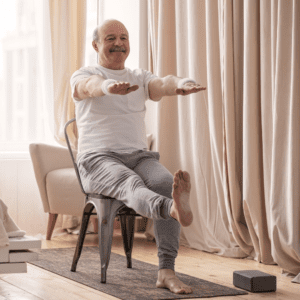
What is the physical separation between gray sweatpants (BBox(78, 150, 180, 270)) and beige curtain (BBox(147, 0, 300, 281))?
27.4 inches

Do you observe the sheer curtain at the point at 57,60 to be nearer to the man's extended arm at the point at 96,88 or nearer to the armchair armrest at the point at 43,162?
the armchair armrest at the point at 43,162

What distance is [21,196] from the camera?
165 inches

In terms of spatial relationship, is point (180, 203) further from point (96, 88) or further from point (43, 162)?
point (43, 162)

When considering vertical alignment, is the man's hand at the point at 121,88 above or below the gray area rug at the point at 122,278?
above

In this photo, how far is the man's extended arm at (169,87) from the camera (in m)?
1.91

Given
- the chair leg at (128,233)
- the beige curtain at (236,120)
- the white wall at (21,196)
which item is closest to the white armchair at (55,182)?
the white wall at (21,196)

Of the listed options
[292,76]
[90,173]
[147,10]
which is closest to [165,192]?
[90,173]

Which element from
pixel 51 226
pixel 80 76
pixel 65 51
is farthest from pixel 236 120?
pixel 65 51

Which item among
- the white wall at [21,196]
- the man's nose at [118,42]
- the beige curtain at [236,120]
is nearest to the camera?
the man's nose at [118,42]

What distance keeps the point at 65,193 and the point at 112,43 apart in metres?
1.54

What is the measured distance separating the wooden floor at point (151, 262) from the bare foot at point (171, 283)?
13cm

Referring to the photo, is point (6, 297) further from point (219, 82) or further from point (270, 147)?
point (219, 82)

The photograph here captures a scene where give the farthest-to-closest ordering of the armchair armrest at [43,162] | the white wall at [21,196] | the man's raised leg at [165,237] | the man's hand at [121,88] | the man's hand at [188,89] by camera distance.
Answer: the white wall at [21,196]
the armchair armrest at [43,162]
the man's raised leg at [165,237]
the man's hand at [188,89]
the man's hand at [121,88]

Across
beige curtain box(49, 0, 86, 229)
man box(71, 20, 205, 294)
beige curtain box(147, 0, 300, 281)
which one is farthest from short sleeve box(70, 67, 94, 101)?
beige curtain box(49, 0, 86, 229)
